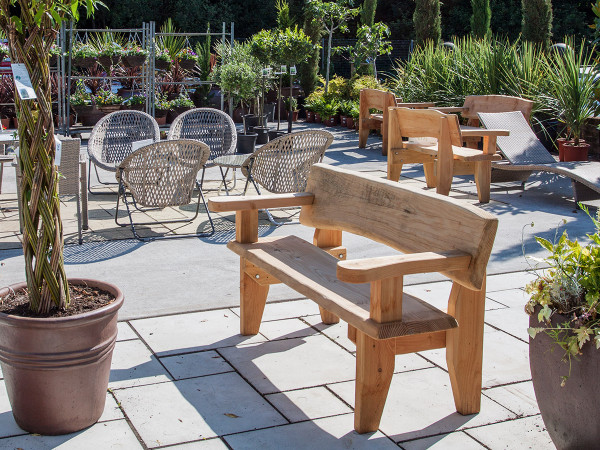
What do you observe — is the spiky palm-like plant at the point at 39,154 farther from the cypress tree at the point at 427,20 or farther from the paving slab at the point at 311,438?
the cypress tree at the point at 427,20

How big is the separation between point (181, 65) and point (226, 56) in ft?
7.12

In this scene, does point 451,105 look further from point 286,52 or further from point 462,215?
point 462,215

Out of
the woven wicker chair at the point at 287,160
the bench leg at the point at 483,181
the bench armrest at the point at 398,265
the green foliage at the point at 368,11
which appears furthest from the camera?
the green foliage at the point at 368,11

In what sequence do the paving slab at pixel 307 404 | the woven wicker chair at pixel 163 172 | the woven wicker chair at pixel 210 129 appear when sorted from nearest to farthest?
the paving slab at pixel 307 404
the woven wicker chair at pixel 163 172
the woven wicker chair at pixel 210 129

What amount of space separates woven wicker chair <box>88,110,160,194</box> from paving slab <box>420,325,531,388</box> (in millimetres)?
4525

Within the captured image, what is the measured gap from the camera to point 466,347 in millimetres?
3066

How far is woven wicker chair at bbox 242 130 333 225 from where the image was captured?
6.25m

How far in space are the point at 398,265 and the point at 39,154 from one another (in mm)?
1385

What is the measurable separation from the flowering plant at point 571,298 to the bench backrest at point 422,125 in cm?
447

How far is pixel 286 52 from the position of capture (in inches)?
436

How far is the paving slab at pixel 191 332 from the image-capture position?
3.84 metres

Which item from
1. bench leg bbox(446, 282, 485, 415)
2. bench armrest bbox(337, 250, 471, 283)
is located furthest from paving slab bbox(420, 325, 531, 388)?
bench armrest bbox(337, 250, 471, 283)

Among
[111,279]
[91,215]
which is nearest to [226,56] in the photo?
[91,215]

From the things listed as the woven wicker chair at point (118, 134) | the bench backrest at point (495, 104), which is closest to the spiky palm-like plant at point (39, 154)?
the woven wicker chair at point (118, 134)
